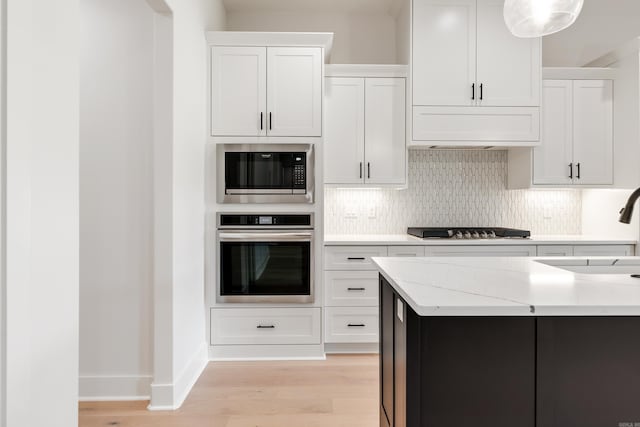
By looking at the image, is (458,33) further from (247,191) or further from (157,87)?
(157,87)

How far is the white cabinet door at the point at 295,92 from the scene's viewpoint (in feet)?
10.2

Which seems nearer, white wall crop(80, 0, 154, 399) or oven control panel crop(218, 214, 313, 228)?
white wall crop(80, 0, 154, 399)

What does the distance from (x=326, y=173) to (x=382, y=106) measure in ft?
2.30

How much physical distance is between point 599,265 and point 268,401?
73.4 inches

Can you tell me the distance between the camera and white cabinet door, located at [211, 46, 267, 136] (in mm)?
3082

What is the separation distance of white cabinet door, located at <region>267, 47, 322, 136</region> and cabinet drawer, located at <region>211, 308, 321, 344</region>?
1.35 meters

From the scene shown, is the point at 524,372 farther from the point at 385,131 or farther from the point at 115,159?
the point at 385,131

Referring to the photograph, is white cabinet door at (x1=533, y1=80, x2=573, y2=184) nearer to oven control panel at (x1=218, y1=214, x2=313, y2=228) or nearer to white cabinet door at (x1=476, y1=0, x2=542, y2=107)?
white cabinet door at (x1=476, y1=0, x2=542, y2=107)

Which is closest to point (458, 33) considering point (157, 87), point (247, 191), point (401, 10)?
point (401, 10)

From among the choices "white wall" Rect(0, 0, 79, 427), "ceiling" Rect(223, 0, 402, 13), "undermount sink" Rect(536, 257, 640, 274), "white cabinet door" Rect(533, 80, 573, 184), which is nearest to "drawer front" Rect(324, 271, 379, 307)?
"undermount sink" Rect(536, 257, 640, 274)

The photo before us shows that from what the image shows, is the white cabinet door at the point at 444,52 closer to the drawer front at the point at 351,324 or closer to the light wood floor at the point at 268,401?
the drawer front at the point at 351,324

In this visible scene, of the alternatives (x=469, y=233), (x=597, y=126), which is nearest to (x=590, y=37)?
(x=597, y=126)

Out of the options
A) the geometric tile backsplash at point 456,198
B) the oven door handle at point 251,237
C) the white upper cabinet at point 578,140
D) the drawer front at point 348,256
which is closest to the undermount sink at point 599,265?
the drawer front at point 348,256

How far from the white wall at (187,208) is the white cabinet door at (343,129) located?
96 cm
